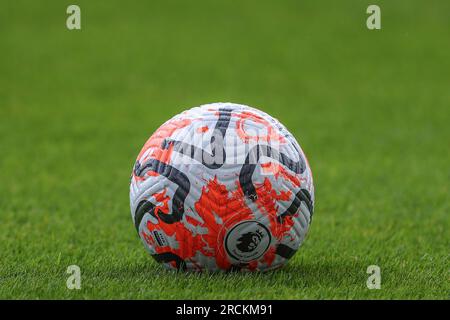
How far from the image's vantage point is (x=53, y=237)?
25.8 ft

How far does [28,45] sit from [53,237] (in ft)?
43.2

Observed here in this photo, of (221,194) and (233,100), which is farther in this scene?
(233,100)

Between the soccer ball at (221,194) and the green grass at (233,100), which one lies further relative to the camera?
the green grass at (233,100)

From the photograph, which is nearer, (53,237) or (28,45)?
(53,237)

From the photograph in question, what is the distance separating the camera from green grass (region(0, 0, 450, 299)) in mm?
6418

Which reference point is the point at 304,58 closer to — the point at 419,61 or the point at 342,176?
the point at 419,61

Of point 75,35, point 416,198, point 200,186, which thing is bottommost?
point 416,198

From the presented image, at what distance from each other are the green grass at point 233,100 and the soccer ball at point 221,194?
0.20m

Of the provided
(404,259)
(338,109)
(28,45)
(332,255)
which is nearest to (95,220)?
(332,255)

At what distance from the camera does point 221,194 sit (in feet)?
19.1

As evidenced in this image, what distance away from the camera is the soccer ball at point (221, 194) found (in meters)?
5.84

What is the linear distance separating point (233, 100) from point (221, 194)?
417 inches

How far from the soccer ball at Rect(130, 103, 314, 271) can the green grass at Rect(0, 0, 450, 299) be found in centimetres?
20

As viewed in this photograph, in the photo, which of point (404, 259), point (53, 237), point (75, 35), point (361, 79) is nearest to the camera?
point (404, 259)
